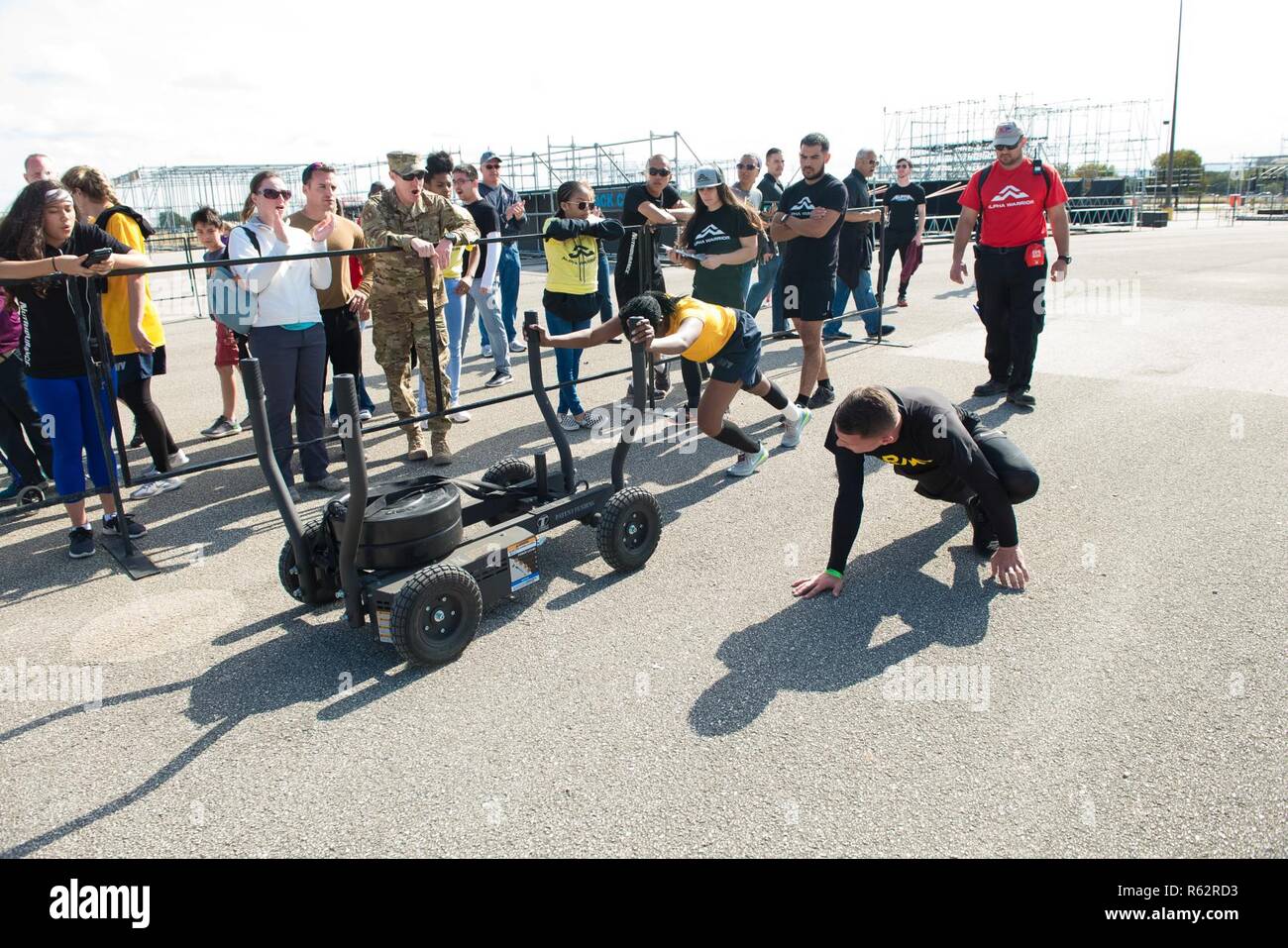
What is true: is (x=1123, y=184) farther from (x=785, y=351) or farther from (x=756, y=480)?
(x=756, y=480)

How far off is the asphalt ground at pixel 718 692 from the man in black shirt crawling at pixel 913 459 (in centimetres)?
17

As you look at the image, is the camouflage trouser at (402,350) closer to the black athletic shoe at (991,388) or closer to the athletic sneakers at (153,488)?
the athletic sneakers at (153,488)

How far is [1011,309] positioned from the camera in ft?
Answer: 24.5

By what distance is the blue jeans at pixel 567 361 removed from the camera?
6984mm

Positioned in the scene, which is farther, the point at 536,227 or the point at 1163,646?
the point at 536,227

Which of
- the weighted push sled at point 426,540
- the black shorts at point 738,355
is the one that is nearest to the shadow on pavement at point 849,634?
the weighted push sled at point 426,540

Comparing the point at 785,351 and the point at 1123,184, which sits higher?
the point at 1123,184

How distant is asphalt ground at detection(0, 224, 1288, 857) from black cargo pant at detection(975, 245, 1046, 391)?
1641mm

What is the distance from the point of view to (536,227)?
23828 mm

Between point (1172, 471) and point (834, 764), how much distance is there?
4.01 m
